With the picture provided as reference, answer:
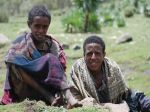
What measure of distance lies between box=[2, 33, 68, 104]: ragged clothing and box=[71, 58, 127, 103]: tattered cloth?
208mm

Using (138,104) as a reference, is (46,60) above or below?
above

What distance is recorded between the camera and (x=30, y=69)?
16.3 ft

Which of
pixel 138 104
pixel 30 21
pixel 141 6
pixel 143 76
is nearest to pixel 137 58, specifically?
pixel 143 76

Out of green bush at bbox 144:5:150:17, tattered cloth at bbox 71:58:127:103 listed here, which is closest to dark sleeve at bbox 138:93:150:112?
tattered cloth at bbox 71:58:127:103

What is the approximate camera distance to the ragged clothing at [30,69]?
4953 millimetres

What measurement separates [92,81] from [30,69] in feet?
2.51

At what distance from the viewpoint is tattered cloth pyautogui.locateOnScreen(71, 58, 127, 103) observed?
5.26m

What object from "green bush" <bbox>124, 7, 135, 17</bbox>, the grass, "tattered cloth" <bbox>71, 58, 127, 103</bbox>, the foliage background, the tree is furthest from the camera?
"green bush" <bbox>124, 7, 135, 17</bbox>

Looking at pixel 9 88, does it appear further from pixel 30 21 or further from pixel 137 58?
pixel 137 58

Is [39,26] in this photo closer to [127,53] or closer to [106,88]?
[106,88]

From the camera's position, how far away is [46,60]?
4.96 metres

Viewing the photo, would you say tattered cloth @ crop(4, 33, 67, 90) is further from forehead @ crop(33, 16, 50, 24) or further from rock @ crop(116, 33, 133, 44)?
rock @ crop(116, 33, 133, 44)

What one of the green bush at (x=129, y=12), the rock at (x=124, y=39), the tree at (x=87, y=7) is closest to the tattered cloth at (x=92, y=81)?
the rock at (x=124, y=39)

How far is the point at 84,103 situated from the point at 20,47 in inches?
37.7
